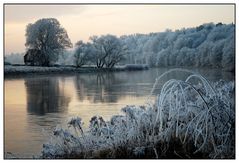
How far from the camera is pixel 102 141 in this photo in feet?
15.4

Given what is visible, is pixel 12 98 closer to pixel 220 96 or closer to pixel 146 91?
pixel 146 91

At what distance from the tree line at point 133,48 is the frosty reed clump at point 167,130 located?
1.21 feet

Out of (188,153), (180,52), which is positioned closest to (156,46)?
(180,52)

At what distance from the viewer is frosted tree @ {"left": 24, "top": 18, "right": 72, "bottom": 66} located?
16.5 feet

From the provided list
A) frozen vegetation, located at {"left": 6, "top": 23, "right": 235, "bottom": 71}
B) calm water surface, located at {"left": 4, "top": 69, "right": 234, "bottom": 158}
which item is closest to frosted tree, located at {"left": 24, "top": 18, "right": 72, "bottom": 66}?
frozen vegetation, located at {"left": 6, "top": 23, "right": 235, "bottom": 71}

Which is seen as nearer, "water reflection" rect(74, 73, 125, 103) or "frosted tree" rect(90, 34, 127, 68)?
"water reflection" rect(74, 73, 125, 103)

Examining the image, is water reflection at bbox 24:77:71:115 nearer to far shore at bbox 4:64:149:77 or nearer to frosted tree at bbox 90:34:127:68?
far shore at bbox 4:64:149:77

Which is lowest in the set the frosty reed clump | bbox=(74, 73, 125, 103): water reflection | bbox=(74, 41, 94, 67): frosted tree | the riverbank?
the frosty reed clump

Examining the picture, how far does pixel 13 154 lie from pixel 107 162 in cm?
96

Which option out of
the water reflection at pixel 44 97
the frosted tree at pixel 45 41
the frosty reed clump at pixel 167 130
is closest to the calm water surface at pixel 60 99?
the water reflection at pixel 44 97

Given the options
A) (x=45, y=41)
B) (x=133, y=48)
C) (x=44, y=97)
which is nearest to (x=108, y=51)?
(x=133, y=48)

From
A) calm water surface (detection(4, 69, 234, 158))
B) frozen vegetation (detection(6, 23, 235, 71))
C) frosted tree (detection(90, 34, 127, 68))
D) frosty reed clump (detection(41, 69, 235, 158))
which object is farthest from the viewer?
frosted tree (detection(90, 34, 127, 68))

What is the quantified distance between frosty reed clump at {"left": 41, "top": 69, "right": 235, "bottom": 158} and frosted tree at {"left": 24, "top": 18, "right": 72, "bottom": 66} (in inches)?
35.5

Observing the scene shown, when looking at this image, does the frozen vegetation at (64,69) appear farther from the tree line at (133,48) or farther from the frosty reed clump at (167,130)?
the frosty reed clump at (167,130)
